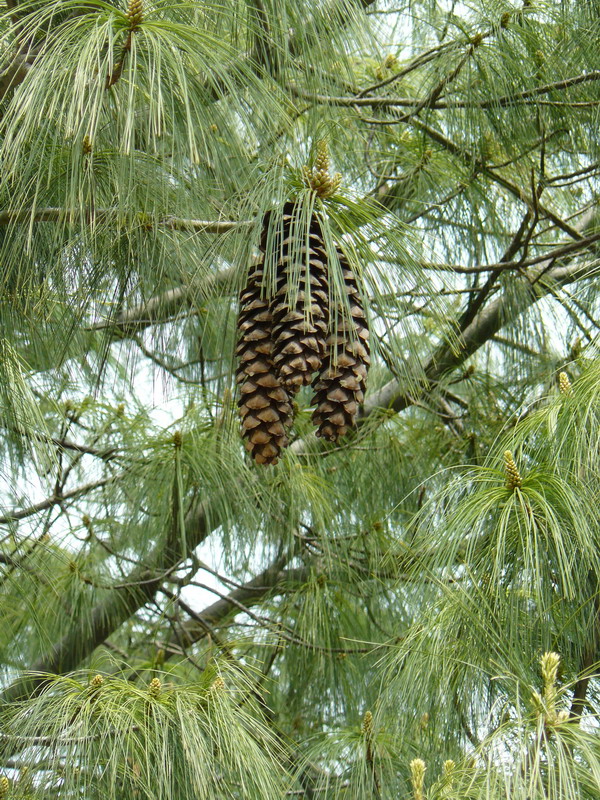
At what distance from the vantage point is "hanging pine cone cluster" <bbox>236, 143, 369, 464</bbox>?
42.8 inches

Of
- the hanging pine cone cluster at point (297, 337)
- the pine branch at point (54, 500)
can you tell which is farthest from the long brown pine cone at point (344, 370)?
the pine branch at point (54, 500)

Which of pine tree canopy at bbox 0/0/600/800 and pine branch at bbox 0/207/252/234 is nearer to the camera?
pine tree canopy at bbox 0/0/600/800

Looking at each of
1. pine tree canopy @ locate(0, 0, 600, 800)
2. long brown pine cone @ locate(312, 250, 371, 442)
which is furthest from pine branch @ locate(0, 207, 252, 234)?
long brown pine cone @ locate(312, 250, 371, 442)

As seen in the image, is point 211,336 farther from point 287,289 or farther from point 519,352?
point 287,289

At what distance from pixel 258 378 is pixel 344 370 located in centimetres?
10

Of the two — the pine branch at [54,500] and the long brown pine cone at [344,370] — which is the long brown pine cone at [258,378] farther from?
the pine branch at [54,500]

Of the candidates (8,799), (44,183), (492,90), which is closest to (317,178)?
(44,183)

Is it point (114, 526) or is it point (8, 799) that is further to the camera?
point (114, 526)

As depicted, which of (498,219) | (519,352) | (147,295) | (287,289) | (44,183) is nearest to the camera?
(287,289)

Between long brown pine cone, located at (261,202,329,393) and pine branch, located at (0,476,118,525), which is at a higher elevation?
pine branch, located at (0,476,118,525)

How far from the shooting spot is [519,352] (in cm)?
229

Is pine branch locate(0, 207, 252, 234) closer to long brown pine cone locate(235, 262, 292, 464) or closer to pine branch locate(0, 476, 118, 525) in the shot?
long brown pine cone locate(235, 262, 292, 464)

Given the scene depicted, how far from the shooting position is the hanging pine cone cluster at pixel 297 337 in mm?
1088

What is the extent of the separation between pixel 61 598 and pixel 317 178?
1.17m
